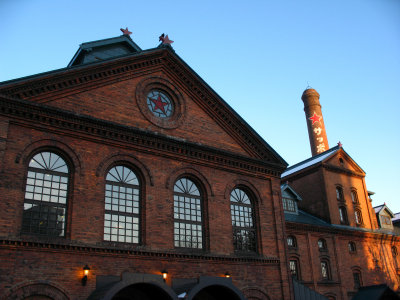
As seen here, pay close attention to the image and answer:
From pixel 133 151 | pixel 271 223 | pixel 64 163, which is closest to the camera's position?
pixel 64 163

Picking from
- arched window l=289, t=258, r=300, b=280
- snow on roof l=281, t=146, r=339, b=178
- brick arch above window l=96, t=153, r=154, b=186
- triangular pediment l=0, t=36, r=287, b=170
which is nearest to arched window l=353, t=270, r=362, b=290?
arched window l=289, t=258, r=300, b=280

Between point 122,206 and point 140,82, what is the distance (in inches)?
235

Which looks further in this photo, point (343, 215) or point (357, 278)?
point (343, 215)

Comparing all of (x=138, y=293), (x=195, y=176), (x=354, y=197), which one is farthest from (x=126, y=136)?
(x=354, y=197)

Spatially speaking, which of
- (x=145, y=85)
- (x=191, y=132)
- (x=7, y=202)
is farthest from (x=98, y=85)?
(x=7, y=202)

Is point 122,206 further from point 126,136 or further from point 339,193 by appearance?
point 339,193

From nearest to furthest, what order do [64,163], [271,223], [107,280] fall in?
1. [107,280]
2. [64,163]
3. [271,223]

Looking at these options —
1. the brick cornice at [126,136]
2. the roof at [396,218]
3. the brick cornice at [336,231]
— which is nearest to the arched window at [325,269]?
the brick cornice at [336,231]

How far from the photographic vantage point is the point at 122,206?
54.2ft

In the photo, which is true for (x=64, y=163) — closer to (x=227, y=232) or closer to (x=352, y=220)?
(x=227, y=232)

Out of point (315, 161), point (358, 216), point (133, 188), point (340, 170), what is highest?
point (315, 161)

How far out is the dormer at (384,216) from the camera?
36.8 meters

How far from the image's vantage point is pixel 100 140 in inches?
657

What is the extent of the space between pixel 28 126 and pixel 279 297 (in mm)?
13551
